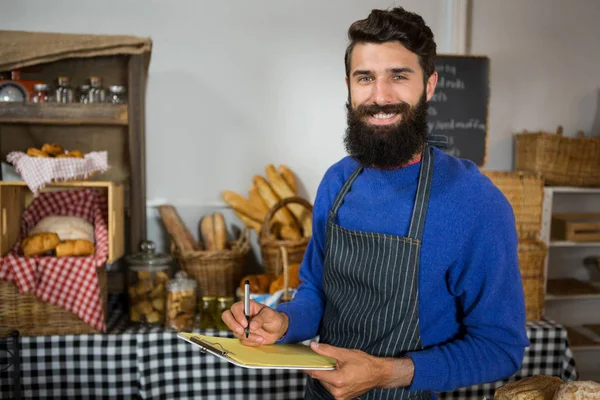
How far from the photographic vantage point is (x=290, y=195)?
3.25m

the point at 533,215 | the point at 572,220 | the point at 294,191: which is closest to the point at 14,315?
the point at 294,191

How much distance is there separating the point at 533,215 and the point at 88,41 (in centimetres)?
262

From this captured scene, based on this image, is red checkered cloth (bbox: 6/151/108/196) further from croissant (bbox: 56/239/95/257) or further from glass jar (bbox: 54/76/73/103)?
glass jar (bbox: 54/76/73/103)

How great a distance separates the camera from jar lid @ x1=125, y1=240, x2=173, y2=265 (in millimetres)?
2725

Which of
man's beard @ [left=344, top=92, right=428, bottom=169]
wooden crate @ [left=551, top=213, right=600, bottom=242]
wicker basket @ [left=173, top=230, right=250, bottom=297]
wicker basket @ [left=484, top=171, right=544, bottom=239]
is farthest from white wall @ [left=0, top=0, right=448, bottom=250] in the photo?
man's beard @ [left=344, top=92, right=428, bottom=169]

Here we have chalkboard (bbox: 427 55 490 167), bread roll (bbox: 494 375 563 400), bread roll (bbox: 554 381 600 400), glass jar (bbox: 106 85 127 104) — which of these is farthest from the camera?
chalkboard (bbox: 427 55 490 167)

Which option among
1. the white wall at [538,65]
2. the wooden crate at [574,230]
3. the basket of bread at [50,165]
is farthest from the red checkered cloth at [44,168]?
the wooden crate at [574,230]

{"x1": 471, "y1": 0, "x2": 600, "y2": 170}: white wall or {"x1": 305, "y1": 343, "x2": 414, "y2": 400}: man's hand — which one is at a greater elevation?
{"x1": 471, "y1": 0, "x2": 600, "y2": 170}: white wall

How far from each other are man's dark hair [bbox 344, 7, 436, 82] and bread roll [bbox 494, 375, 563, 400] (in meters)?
0.82

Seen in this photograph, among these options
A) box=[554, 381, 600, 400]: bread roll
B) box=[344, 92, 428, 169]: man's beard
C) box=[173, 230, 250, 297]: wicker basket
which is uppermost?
box=[344, 92, 428, 169]: man's beard

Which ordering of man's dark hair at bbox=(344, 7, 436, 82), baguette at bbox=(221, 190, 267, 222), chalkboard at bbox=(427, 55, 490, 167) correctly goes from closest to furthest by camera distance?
man's dark hair at bbox=(344, 7, 436, 82), baguette at bbox=(221, 190, 267, 222), chalkboard at bbox=(427, 55, 490, 167)

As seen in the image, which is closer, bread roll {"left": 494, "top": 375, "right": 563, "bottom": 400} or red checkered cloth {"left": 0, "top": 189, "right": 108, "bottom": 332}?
bread roll {"left": 494, "top": 375, "right": 563, "bottom": 400}

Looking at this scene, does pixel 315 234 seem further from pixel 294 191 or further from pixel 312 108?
pixel 312 108

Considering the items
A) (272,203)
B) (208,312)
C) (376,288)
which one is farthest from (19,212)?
(376,288)
